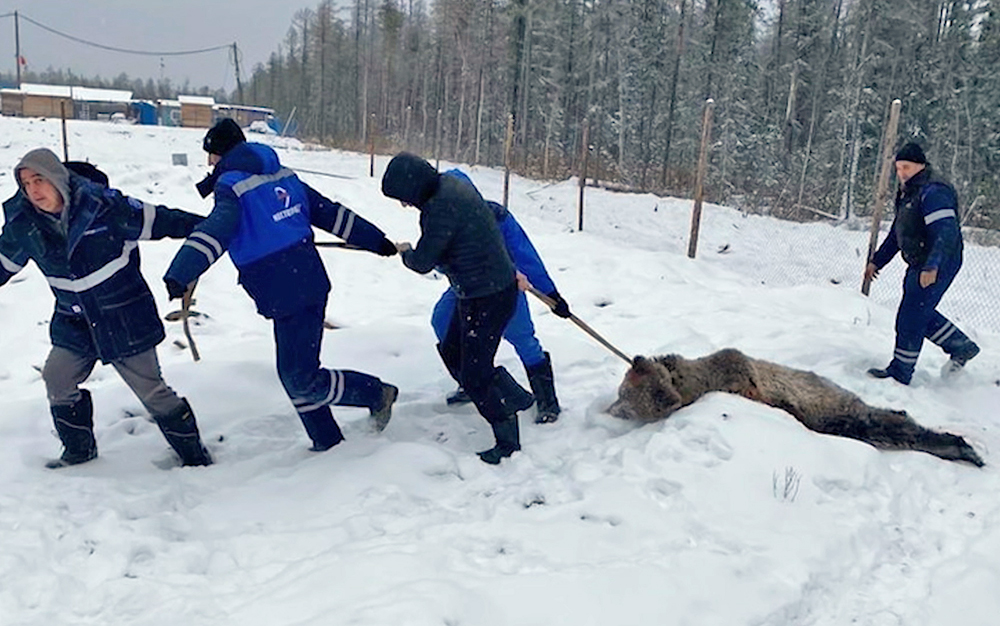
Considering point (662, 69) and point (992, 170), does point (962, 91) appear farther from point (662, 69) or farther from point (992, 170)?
point (662, 69)

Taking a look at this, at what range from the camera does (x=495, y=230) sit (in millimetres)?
3650

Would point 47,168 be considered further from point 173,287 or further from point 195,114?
point 195,114

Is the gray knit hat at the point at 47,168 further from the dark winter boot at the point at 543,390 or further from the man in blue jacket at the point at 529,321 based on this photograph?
the dark winter boot at the point at 543,390

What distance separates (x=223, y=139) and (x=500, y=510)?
2.19m

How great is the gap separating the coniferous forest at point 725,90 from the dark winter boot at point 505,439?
62.7 feet

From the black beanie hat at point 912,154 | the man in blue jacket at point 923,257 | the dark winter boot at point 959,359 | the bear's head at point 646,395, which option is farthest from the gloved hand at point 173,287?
the dark winter boot at point 959,359

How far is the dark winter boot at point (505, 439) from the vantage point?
375cm

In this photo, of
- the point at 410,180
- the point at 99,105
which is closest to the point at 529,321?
the point at 410,180

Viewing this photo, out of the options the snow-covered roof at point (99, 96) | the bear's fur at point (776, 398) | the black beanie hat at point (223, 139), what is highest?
the snow-covered roof at point (99, 96)

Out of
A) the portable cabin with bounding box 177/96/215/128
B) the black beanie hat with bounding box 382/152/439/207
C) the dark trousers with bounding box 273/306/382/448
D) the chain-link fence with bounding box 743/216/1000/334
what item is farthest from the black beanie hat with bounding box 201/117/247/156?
the portable cabin with bounding box 177/96/215/128

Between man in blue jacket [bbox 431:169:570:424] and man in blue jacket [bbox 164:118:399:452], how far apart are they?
0.80m

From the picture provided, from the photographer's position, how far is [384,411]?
402 cm

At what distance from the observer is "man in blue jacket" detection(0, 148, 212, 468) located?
3.22 m

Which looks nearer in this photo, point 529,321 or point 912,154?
point 529,321
